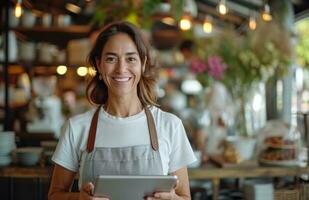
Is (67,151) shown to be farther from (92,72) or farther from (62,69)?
(62,69)

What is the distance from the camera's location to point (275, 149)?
2.85 m

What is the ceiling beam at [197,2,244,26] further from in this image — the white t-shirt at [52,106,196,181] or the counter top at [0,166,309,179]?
the white t-shirt at [52,106,196,181]

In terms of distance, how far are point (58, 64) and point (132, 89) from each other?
350 cm

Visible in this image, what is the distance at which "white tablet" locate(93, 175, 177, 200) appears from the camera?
140cm

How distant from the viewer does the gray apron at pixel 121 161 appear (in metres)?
1.64

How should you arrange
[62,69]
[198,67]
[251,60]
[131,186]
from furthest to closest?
1. [62,69]
2. [198,67]
3. [251,60]
4. [131,186]

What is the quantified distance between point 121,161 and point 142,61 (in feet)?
1.31

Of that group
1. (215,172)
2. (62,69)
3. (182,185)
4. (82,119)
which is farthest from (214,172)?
(62,69)

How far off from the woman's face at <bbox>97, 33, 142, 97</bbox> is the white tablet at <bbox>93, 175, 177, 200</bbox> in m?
0.38

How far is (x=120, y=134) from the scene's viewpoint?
5.46 feet

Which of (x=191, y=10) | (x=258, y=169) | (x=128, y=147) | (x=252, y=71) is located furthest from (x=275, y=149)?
(x=191, y=10)

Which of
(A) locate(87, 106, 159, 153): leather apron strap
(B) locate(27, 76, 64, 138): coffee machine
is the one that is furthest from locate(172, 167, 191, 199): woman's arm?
(B) locate(27, 76, 64, 138): coffee machine

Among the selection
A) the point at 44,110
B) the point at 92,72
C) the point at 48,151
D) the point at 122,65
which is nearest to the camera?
the point at 122,65

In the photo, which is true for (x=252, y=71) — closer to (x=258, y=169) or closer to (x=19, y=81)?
(x=258, y=169)
